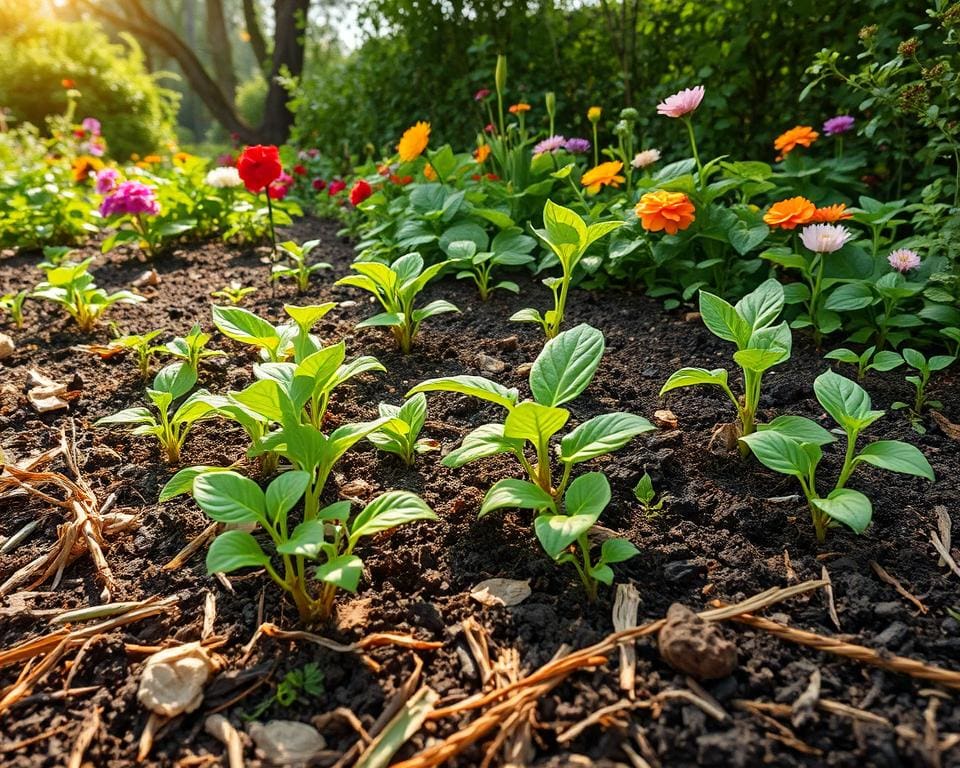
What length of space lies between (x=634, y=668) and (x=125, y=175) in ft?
13.8

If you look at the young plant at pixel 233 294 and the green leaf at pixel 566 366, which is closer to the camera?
the green leaf at pixel 566 366

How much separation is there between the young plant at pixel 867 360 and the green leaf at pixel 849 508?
26.3 inches

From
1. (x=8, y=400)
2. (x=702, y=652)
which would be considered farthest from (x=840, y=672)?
(x=8, y=400)

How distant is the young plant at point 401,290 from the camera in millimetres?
1983

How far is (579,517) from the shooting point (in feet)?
3.72

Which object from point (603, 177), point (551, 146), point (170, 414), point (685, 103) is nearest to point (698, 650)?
point (170, 414)

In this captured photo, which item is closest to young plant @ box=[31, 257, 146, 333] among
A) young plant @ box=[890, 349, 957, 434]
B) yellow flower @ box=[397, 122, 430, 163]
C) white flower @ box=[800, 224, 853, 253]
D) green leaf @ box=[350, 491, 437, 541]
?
yellow flower @ box=[397, 122, 430, 163]

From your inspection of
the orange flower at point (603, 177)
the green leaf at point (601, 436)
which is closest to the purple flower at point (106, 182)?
the orange flower at point (603, 177)

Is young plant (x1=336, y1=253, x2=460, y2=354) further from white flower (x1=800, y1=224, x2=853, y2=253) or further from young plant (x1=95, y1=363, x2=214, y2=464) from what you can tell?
white flower (x1=800, y1=224, x2=853, y2=253)

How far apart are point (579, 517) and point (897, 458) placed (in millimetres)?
659

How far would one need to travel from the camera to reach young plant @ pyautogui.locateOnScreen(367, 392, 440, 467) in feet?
4.92

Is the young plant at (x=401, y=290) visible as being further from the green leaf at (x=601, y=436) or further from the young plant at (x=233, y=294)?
the green leaf at (x=601, y=436)

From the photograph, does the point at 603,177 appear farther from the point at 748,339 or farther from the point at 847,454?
the point at 847,454

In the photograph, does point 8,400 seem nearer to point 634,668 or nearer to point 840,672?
point 634,668
